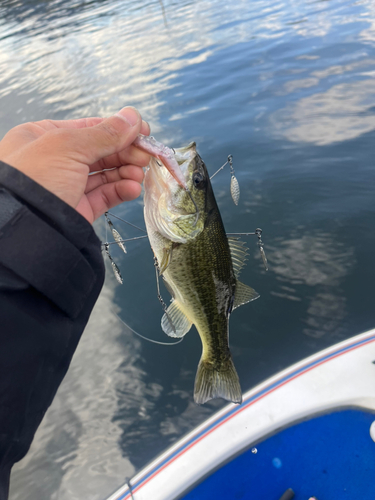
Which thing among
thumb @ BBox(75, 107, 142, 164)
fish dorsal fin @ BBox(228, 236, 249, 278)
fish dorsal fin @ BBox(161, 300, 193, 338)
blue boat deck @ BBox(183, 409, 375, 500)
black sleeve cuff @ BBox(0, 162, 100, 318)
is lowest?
blue boat deck @ BBox(183, 409, 375, 500)

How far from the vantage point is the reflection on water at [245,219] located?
331 cm

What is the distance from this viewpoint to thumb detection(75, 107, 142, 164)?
1662 mm

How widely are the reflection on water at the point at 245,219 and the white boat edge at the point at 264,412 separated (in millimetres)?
277

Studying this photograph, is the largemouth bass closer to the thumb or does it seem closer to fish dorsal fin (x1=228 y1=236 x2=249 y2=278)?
fish dorsal fin (x1=228 y1=236 x2=249 y2=278)

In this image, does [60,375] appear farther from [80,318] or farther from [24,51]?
[24,51]

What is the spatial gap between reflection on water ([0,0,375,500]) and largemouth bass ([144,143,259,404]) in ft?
3.47

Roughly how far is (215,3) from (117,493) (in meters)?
21.7

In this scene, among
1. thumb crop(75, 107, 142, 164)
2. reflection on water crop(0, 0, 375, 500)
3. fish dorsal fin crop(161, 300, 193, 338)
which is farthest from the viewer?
reflection on water crop(0, 0, 375, 500)

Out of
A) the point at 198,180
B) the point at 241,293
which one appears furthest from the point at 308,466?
the point at 198,180

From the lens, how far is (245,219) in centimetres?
482

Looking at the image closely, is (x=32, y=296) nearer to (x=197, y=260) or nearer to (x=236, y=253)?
(x=197, y=260)

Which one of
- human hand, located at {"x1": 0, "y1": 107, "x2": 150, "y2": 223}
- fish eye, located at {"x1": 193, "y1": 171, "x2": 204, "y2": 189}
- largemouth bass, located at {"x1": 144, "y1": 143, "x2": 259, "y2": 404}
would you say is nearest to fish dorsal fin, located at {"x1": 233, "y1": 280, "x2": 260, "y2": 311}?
largemouth bass, located at {"x1": 144, "y1": 143, "x2": 259, "y2": 404}

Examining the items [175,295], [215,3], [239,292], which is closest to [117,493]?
[175,295]

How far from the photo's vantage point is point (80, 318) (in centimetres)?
160
